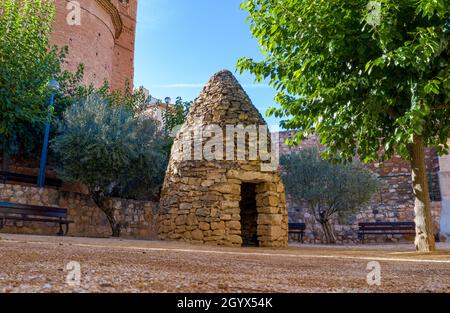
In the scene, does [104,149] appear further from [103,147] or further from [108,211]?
[108,211]

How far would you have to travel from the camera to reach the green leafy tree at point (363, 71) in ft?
18.1

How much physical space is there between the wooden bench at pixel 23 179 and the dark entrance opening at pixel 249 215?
24.3ft

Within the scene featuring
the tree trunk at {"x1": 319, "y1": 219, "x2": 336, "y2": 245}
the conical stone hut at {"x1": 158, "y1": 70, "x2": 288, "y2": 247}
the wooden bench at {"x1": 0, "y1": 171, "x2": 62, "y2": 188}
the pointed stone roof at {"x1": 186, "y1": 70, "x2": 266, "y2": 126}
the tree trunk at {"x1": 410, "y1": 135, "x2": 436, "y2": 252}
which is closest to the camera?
the tree trunk at {"x1": 410, "y1": 135, "x2": 436, "y2": 252}

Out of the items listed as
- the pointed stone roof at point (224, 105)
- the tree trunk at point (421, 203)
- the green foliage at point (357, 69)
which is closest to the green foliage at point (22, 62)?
the pointed stone roof at point (224, 105)

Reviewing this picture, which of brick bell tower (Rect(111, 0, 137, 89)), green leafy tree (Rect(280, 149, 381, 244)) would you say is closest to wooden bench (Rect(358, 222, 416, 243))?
green leafy tree (Rect(280, 149, 381, 244))

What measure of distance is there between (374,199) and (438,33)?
46.5ft

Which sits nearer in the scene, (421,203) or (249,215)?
(421,203)

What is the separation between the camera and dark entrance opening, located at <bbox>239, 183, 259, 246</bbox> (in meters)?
10.6

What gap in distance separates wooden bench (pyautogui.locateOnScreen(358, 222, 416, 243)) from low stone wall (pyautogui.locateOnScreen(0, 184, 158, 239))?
29.4 ft

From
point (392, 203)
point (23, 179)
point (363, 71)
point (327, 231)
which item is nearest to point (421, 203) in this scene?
point (363, 71)

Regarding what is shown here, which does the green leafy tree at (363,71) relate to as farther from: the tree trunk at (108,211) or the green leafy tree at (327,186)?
the green leafy tree at (327,186)

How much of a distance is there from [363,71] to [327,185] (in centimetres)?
1042

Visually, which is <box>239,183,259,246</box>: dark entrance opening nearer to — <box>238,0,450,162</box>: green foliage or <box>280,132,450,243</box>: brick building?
<box>238,0,450,162</box>: green foliage

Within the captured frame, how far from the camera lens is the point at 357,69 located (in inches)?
259
